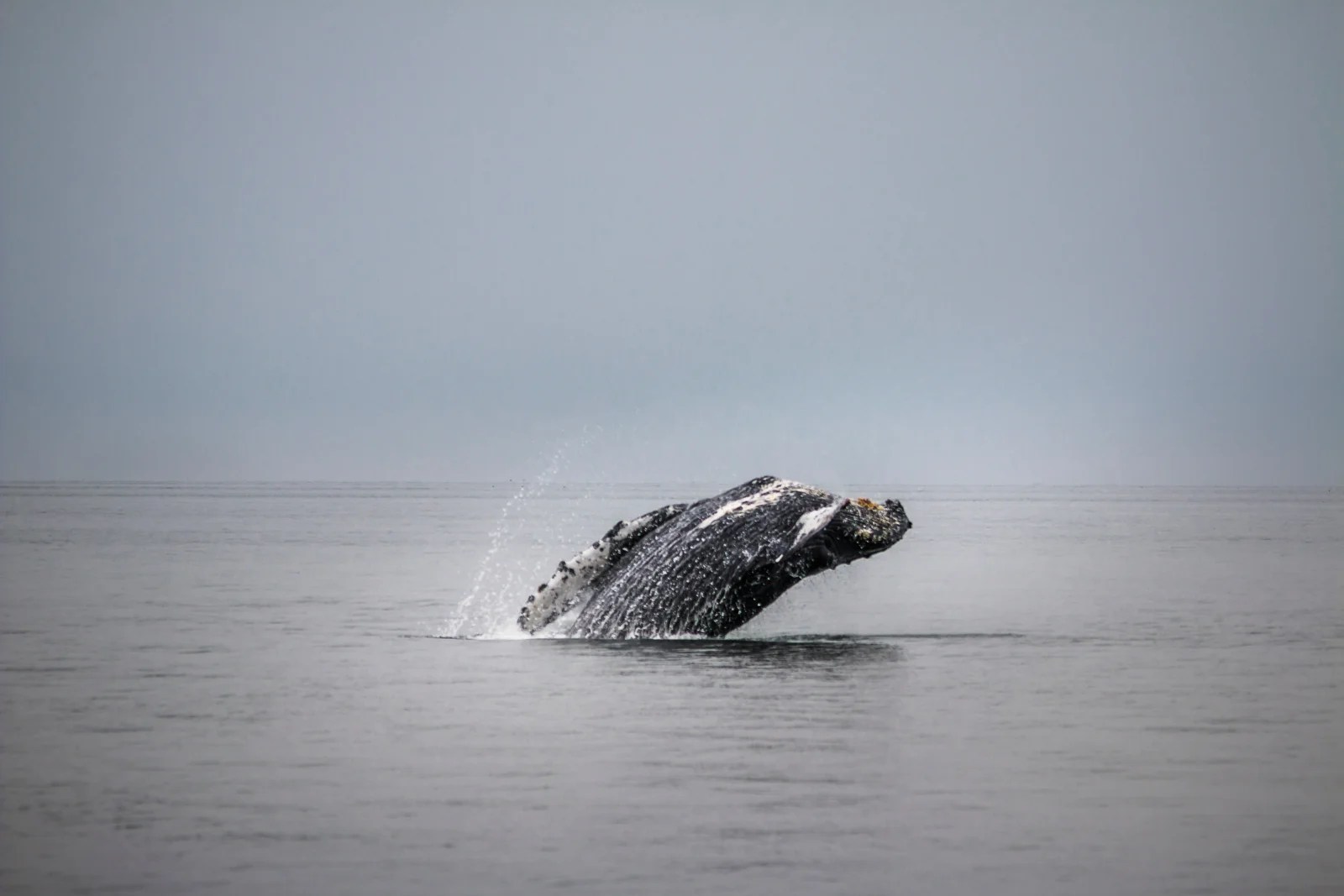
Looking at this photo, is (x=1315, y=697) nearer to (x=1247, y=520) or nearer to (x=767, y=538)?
(x=767, y=538)

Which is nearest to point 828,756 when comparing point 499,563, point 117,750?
point 117,750

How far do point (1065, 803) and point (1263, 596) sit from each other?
1704 cm

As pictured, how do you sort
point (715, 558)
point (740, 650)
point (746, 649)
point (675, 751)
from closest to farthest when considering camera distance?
1. point (675, 751)
2. point (715, 558)
3. point (740, 650)
4. point (746, 649)

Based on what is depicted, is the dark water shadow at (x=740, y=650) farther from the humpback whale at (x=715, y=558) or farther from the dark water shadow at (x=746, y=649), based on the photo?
the humpback whale at (x=715, y=558)

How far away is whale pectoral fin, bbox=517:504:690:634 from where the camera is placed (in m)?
16.6

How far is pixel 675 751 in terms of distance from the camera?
11.1 metres

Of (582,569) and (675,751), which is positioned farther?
(582,569)

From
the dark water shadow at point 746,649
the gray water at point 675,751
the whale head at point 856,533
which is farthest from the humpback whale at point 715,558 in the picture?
the gray water at point 675,751

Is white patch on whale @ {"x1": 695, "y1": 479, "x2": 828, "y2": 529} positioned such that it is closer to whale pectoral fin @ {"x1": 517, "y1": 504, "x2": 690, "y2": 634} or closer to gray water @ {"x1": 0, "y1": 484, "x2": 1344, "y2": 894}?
whale pectoral fin @ {"x1": 517, "y1": 504, "x2": 690, "y2": 634}

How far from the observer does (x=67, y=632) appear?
19.0 metres

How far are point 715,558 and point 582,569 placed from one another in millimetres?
1608

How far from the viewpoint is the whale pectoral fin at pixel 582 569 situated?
16.6 metres

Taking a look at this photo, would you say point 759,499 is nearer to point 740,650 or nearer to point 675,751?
point 740,650

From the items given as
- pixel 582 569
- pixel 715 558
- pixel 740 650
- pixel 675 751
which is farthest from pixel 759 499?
pixel 675 751
